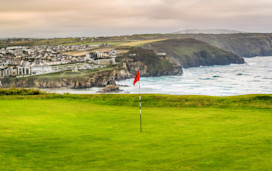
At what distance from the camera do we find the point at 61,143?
33.7 feet

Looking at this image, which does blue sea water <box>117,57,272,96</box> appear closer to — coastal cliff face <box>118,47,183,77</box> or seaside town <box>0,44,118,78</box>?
coastal cliff face <box>118,47,183,77</box>

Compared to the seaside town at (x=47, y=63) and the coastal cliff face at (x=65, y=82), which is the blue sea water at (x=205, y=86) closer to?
the coastal cliff face at (x=65, y=82)

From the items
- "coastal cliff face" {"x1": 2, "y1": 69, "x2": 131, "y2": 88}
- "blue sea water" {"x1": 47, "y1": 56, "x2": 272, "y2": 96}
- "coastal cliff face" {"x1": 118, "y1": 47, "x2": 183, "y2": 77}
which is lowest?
"blue sea water" {"x1": 47, "y1": 56, "x2": 272, "y2": 96}

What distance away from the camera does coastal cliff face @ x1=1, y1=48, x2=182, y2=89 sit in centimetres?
11781

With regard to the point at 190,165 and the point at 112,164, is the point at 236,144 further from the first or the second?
the point at 112,164

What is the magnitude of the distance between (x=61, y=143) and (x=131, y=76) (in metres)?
142

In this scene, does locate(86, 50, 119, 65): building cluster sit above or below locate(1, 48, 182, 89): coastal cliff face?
above

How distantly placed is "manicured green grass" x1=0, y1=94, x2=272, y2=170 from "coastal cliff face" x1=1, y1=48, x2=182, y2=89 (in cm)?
9066

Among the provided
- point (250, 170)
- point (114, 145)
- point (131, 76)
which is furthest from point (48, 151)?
point (131, 76)

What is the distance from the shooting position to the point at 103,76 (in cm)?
12312

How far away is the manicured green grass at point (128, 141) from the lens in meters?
8.14

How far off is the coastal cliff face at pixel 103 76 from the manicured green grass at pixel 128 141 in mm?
90662

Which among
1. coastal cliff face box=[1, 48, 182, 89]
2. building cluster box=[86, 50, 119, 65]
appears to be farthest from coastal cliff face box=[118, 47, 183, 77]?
building cluster box=[86, 50, 119, 65]

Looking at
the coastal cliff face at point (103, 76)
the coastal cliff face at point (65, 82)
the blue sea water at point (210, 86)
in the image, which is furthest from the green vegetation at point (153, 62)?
the coastal cliff face at point (65, 82)
